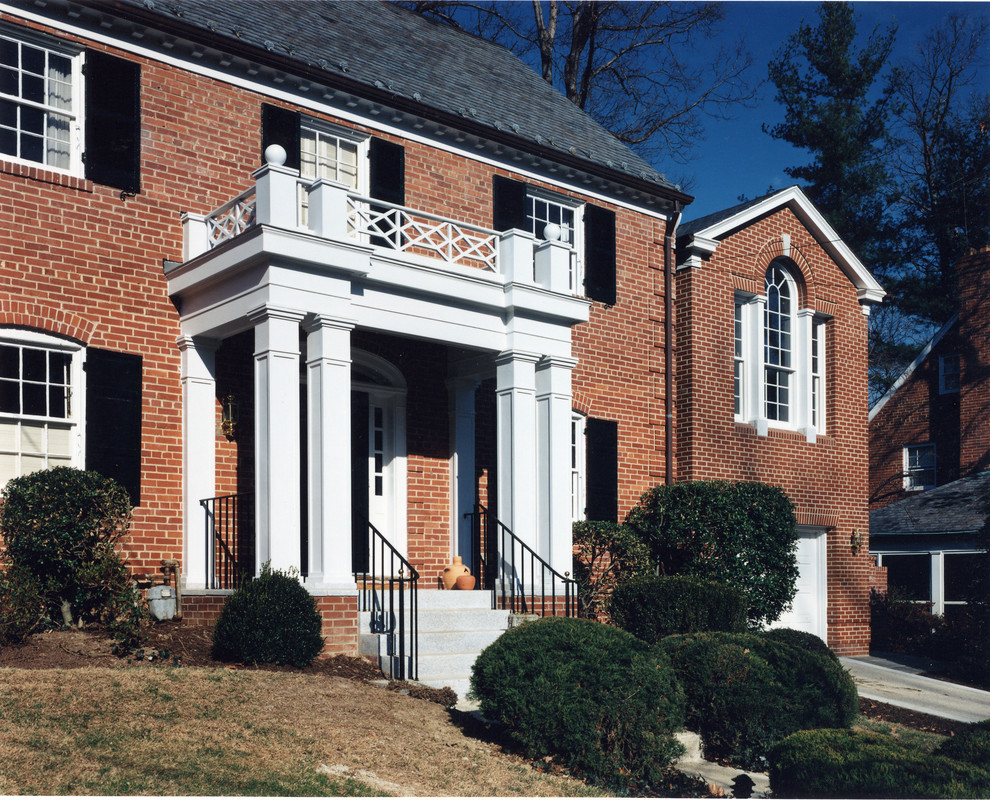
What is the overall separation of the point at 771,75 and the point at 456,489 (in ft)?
84.8

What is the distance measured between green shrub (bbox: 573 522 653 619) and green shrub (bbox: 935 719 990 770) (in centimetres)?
698

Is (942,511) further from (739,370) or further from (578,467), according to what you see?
(578,467)

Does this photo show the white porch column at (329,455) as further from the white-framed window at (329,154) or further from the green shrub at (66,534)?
the white-framed window at (329,154)

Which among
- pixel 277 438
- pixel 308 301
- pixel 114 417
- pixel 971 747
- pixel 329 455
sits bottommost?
pixel 971 747

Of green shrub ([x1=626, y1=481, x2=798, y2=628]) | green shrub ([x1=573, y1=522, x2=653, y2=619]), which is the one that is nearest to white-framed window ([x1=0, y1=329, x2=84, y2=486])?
green shrub ([x1=573, y1=522, x2=653, y2=619])

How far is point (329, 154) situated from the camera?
48.9ft

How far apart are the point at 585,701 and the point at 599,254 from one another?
1014cm

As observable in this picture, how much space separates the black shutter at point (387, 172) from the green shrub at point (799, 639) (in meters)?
7.54

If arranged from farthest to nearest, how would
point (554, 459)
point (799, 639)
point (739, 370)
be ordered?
1. point (739, 370)
2. point (799, 639)
3. point (554, 459)

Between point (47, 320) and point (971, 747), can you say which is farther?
point (47, 320)

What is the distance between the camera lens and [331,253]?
11914mm

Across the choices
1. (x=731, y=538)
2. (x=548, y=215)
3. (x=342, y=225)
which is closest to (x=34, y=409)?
(x=342, y=225)

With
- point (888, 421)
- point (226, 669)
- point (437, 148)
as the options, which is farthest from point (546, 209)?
point (888, 421)

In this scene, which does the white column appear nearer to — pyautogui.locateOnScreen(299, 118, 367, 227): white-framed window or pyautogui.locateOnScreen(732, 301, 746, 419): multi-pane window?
pyautogui.locateOnScreen(299, 118, 367, 227): white-framed window
